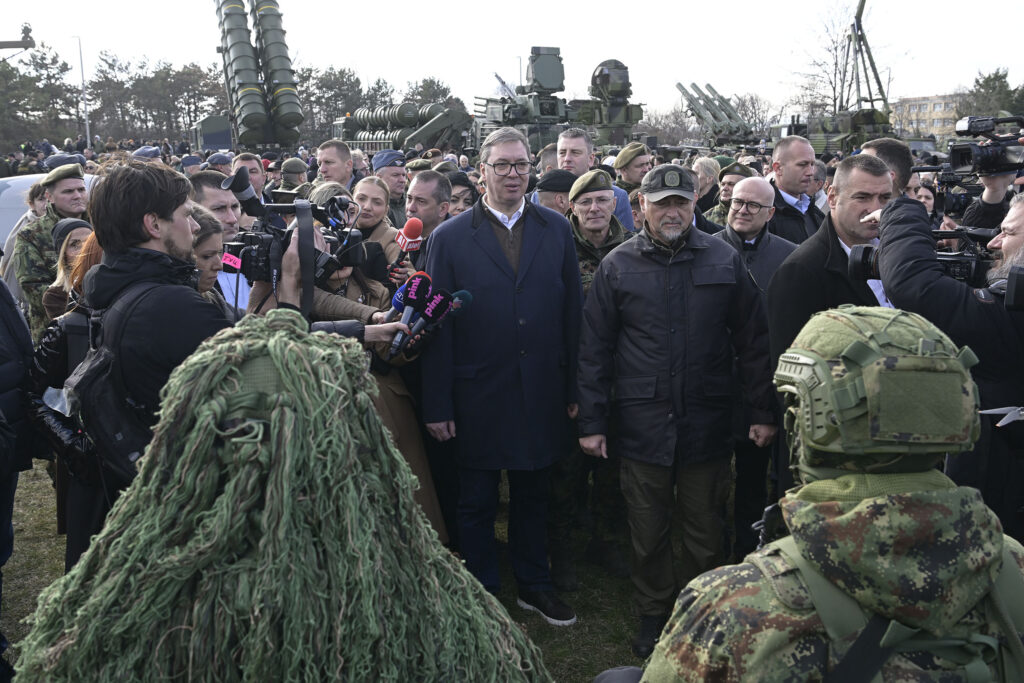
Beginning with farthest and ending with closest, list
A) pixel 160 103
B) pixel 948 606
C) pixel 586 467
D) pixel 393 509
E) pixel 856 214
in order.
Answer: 1. pixel 160 103
2. pixel 586 467
3. pixel 856 214
4. pixel 393 509
5. pixel 948 606

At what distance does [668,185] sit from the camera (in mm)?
3838

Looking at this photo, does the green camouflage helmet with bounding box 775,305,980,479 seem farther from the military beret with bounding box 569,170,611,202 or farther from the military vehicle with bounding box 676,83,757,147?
the military vehicle with bounding box 676,83,757,147

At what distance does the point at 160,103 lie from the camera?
6206 cm

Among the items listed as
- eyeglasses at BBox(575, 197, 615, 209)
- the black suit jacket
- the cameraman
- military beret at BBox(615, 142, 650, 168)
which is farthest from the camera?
military beret at BBox(615, 142, 650, 168)

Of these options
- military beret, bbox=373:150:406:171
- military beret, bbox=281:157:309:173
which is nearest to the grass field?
military beret, bbox=373:150:406:171

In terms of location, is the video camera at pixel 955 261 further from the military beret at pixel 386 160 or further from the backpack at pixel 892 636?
the military beret at pixel 386 160

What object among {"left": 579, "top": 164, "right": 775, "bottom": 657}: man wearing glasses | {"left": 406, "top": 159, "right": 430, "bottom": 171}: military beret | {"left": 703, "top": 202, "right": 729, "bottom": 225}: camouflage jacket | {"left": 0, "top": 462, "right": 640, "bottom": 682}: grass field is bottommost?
{"left": 0, "top": 462, "right": 640, "bottom": 682}: grass field

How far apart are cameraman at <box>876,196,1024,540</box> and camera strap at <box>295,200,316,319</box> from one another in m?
2.12

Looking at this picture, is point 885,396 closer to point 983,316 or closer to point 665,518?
point 983,316

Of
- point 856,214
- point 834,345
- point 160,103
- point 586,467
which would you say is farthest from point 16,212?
point 160,103

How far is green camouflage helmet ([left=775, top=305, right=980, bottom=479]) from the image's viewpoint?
148 cm

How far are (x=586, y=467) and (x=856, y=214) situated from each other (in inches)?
87.2

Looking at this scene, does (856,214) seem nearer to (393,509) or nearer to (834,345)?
(834,345)

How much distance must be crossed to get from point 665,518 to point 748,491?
104 cm
